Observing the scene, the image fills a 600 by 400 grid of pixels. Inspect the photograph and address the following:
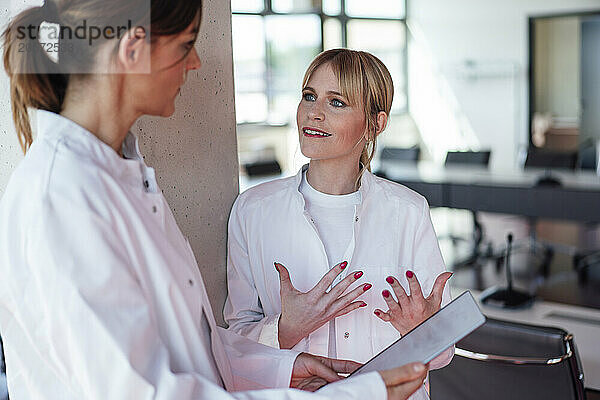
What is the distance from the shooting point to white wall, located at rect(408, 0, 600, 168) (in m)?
8.97

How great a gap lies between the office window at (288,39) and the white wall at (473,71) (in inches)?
16.2

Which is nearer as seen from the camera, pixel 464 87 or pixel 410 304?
pixel 410 304

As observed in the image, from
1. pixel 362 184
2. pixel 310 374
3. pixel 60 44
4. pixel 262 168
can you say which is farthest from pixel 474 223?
pixel 60 44

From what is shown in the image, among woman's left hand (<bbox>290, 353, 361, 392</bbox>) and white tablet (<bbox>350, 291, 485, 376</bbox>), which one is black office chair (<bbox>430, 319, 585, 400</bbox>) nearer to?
woman's left hand (<bbox>290, 353, 361, 392</bbox>)

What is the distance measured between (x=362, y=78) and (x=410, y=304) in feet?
1.97

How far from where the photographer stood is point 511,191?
5035 millimetres

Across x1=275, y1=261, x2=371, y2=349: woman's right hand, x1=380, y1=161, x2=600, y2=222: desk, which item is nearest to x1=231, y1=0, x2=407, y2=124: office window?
x1=380, y1=161, x2=600, y2=222: desk

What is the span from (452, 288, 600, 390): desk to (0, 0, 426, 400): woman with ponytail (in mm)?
1747

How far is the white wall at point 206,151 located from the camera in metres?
1.66

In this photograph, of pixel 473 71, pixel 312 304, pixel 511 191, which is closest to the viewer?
pixel 312 304

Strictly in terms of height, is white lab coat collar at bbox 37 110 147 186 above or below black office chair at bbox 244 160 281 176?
above

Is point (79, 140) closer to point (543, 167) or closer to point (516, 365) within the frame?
point (516, 365)

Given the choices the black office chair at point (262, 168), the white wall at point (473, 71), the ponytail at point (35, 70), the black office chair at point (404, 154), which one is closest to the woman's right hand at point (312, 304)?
the ponytail at point (35, 70)

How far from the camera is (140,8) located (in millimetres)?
982
